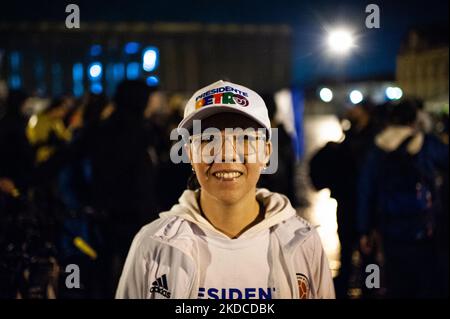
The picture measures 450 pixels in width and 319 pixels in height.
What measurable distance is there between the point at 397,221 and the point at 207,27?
81059mm

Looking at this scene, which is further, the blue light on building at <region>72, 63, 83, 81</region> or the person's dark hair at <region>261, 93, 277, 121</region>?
the blue light on building at <region>72, 63, 83, 81</region>

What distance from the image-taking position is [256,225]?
9.08ft

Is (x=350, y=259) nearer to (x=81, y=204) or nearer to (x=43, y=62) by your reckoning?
(x=81, y=204)

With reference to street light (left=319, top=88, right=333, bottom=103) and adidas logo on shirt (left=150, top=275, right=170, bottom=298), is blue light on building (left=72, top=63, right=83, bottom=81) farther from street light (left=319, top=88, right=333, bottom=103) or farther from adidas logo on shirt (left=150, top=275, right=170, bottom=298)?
adidas logo on shirt (left=150, top=275, right=170, bottom=298)

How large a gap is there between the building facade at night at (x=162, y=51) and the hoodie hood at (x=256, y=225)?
71.5 metres

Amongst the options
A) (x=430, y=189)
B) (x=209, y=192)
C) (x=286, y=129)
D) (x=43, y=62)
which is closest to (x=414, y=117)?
(x=430, y=189)

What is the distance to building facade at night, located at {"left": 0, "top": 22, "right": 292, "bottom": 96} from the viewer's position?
78375 millimetres

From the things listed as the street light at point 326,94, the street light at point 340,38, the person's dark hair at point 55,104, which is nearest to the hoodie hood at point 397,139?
the street light at point 340,38

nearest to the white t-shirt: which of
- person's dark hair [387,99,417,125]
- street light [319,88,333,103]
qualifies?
person's dark hair [387,99,417,125]

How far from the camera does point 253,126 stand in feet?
9.00

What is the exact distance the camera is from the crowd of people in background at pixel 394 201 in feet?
17.7

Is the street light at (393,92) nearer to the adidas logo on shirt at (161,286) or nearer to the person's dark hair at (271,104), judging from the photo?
the person's dark hair at (271,104)

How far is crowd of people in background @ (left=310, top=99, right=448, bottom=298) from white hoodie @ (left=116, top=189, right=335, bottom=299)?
272 cm
